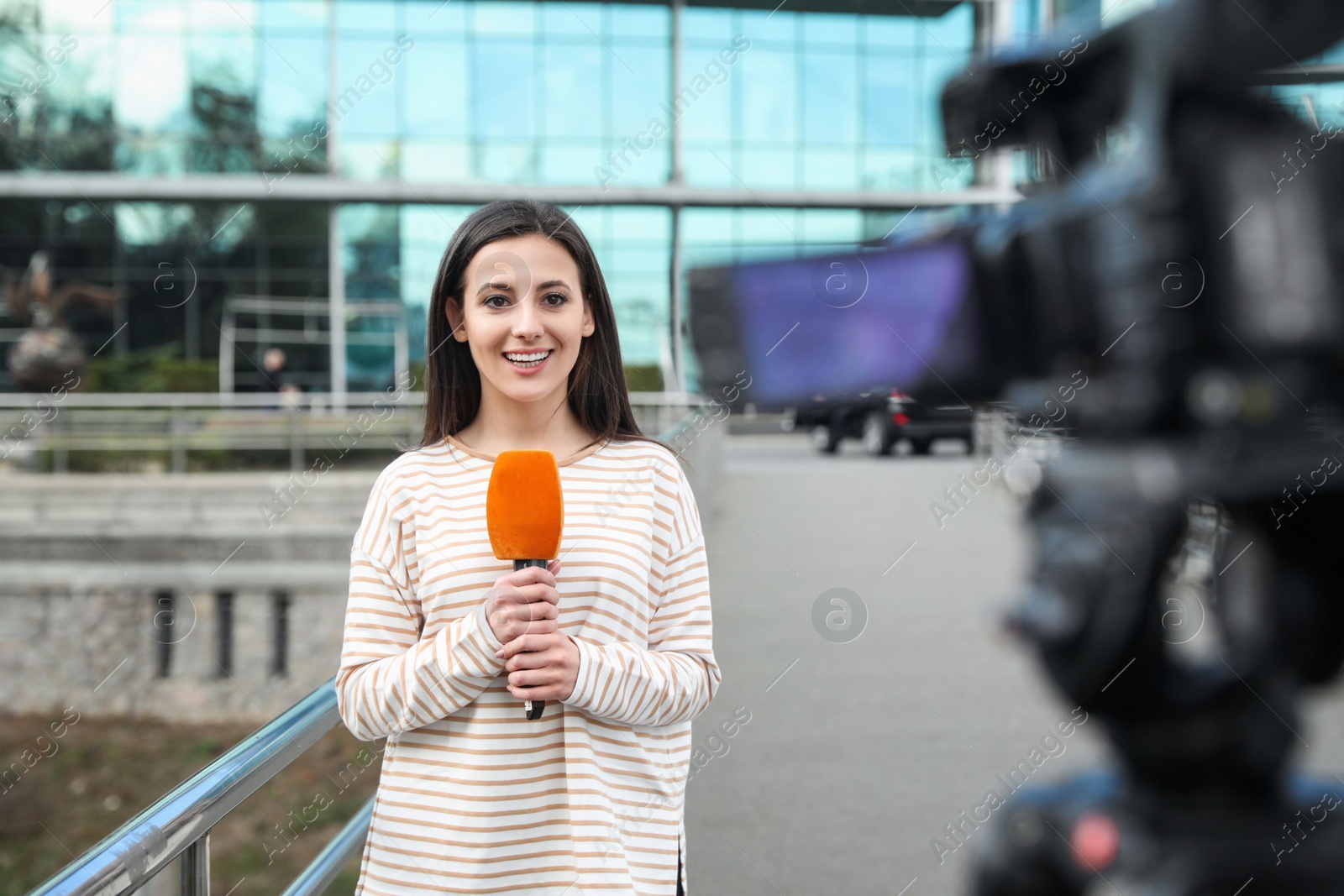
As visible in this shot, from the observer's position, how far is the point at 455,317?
37.0 inches

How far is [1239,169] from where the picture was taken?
833 millimetres

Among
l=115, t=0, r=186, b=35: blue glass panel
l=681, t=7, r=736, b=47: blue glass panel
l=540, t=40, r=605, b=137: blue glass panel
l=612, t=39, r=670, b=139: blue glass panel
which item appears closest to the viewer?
l=681, t=7, r=736, b=47: blue glass panel

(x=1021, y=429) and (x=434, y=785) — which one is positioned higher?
(x=1021, y=429)

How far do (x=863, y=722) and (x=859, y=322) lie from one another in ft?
7.56

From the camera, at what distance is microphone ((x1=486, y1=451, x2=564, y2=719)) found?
0.78m

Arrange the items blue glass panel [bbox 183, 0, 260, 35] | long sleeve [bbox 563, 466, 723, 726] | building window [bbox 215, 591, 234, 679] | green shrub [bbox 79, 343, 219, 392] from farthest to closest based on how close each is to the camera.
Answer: blue glass panel [bbox 183, 0, 260, 35] → green shrub [bbox 79, 343, 219, 392] → building window [bbox 215, 591, 234, 679] → long sleeve [bbox 563, 466, 723, 726]

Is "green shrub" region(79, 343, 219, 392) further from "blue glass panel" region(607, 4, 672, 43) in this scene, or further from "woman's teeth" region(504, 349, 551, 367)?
"woman's teeth" region(504, 349, 551, 367)

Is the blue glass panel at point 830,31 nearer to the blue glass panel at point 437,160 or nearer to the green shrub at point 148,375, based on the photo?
the blue glass panel at point 437,160

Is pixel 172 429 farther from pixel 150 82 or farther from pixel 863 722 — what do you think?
pixel 150 82

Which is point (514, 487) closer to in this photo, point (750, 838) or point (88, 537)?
point (750, 838)

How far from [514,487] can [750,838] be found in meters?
1.69

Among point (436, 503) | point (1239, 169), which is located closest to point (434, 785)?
point (436, 503)

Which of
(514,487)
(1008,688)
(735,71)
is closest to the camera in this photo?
(514,487)

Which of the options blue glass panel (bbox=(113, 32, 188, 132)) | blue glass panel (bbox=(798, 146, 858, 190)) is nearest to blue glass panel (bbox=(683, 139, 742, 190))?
blue glass panel (bbox=(798, 146, 858, 190))
